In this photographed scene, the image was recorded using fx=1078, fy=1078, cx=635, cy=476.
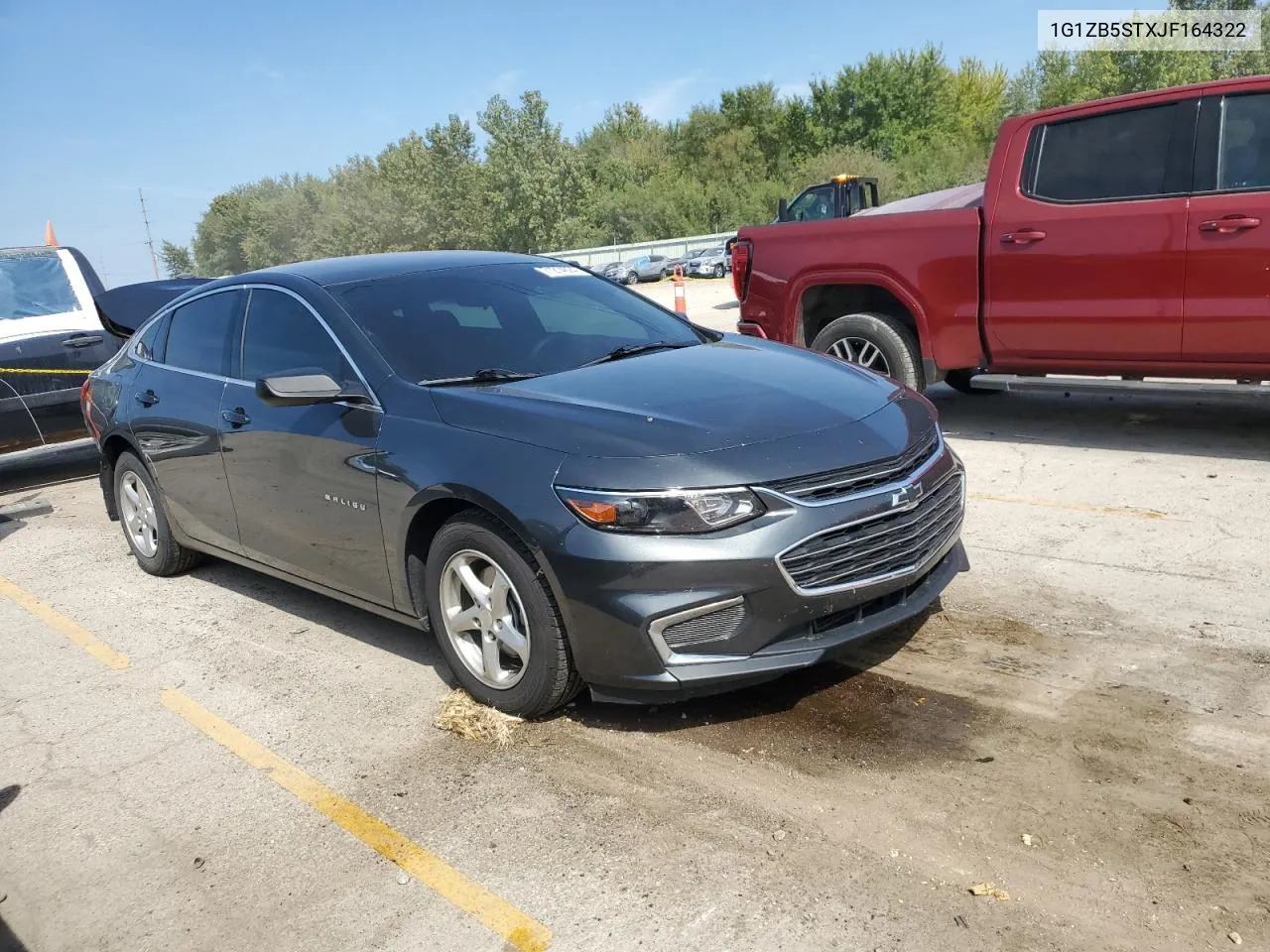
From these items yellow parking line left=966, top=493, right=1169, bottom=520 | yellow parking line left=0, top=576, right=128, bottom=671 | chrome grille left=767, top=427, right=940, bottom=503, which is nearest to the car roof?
yellow parking line left=0, top=576, right=128, bottom=671

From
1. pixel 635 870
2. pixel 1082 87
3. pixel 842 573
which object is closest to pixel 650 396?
pixel 842 573

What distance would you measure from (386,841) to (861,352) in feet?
18.4

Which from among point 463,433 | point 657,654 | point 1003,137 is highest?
point 1003,137

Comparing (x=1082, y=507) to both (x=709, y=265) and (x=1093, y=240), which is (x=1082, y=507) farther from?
(x=709, y=265)

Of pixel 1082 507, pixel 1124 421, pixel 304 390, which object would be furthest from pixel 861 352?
pixel 304 390

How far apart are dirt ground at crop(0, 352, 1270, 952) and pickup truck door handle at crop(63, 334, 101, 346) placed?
12.9ft

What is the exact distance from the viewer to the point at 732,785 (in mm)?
3314

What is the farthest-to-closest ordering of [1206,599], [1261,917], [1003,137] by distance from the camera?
[1003,137]
[1206,599]
[1261,917]

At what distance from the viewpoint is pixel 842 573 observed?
3451 mm

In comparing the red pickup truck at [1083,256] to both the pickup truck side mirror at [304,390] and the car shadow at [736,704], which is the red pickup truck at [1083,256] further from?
the pickup truck side mirror at [304,390]

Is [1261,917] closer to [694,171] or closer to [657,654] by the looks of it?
[657,654]

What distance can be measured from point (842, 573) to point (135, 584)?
A: 14.3 feet

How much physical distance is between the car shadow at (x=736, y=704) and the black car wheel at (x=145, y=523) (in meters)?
3.02

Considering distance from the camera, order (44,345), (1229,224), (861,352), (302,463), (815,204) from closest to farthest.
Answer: (302,463), (1229,224), (861,352), (44,345), (815,204)
